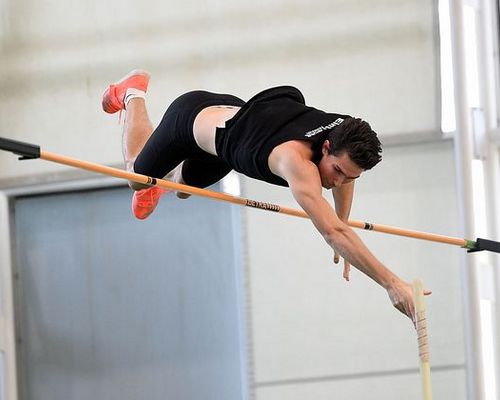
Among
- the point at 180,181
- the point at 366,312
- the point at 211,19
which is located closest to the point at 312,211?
the point at 180,181

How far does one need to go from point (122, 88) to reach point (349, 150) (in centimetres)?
126

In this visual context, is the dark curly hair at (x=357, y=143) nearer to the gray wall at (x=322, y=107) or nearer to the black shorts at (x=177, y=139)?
the black shorts at (x=177, y=139)

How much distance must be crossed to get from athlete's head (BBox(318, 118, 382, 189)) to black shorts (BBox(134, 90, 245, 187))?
1.84ft

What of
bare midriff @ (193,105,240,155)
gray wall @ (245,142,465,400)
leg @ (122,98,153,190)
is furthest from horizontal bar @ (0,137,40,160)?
gray wall @ (245,142,465,400)

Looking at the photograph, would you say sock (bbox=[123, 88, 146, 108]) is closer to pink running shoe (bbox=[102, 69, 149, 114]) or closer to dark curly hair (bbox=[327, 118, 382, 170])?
pink running shoe (bbox=[102, 69, 149, 114])

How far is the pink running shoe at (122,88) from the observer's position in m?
4.49

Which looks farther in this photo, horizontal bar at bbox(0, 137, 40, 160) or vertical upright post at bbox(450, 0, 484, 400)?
vertical upright post at bbox(450, 0, 484, 400)

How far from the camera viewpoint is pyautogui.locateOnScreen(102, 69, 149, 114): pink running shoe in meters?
4.49

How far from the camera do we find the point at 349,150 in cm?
356

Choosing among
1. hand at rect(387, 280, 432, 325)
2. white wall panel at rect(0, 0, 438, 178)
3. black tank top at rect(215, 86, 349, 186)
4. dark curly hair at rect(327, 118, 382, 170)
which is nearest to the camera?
hand at rect(387, 280, 432, 325)

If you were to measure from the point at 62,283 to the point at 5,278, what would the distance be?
1.03 ft

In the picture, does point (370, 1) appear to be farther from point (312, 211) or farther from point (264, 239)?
point (312, 211)

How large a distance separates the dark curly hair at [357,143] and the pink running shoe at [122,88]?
3.78 ft

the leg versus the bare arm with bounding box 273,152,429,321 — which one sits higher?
the leg
